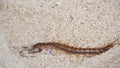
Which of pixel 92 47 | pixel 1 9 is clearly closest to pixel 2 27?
pixel 1 9

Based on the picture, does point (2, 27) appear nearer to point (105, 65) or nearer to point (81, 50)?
point (81, 50)

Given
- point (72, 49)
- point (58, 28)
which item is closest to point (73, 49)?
point (72, 49)

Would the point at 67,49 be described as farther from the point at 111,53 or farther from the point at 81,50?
the point at 111,53

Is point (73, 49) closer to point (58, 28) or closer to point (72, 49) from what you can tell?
point (72, 49)

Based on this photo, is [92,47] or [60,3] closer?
[60,3]

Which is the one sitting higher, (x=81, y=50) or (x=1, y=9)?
(x=1, y=9)

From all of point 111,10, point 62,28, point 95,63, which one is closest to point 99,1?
point 111,10
